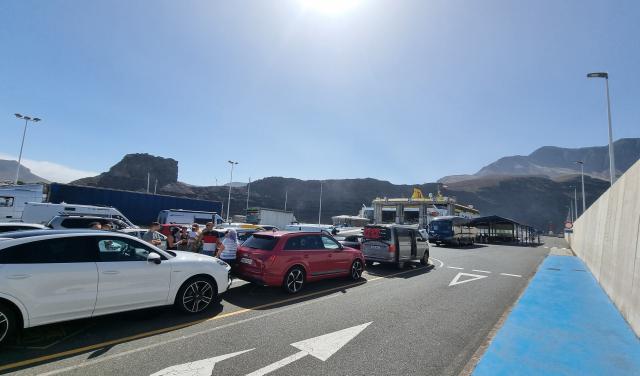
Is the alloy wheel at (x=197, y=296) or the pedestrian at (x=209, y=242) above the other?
the pedestrian at (x=209, y=242)

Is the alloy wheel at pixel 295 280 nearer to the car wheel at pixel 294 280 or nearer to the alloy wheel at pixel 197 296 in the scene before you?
the car wheel at pixel 294 280

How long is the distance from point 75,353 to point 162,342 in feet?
3.54

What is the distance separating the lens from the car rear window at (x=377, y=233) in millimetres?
12352

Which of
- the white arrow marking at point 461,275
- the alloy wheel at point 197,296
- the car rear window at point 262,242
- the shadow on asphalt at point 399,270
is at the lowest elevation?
the shadow on asphalt at point 399,270

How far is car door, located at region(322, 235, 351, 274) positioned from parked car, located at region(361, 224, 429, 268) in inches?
114

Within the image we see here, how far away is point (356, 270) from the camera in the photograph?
1008 cm

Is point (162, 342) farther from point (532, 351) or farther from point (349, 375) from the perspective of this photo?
point (532, 351)

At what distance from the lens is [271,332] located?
5.34 m

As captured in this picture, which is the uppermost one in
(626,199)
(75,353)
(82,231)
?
(626,199)

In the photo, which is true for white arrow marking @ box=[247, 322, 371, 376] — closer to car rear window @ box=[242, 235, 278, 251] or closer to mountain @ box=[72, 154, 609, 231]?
car rear window @ box=[242, 235, 278, 251]

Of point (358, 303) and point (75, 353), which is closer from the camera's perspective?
point (75, 353)

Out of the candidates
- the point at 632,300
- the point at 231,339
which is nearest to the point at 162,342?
→ the point at 231,339

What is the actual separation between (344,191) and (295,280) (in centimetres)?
14416

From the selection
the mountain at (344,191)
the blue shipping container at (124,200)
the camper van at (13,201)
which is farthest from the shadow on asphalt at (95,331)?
the mountain at (344,191)
